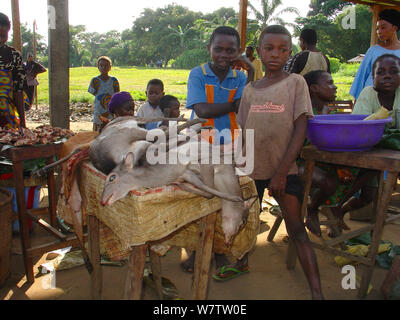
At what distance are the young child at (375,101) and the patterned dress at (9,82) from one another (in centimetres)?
335

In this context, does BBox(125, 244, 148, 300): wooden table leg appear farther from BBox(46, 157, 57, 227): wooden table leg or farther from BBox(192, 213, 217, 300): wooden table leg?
BBox(46, 157, 57, 227): wooden table leg

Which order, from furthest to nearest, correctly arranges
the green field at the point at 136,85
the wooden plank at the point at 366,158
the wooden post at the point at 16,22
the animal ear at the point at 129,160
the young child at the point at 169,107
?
the green field at the point at 136,85
the wooden post at the point at 16,22
the young child at the point at 169,107
the wooden plank at the point at 366,158
the animal ear at the point at 129,160

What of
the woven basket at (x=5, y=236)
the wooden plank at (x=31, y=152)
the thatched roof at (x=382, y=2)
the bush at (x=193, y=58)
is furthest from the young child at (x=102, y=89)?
the bush at (x=193, y=58)

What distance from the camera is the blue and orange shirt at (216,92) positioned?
2562mm

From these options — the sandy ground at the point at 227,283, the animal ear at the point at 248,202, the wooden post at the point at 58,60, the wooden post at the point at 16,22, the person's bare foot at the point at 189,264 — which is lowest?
the sandy ground at the point at 227,283

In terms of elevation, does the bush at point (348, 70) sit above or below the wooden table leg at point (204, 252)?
above

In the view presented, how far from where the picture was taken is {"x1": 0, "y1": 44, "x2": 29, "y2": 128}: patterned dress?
136 inches

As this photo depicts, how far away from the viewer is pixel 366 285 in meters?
2.35

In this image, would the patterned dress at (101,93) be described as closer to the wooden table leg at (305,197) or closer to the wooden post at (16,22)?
the wooden post at (16,22)

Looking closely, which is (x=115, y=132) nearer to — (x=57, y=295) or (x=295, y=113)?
(x=295, y=113)

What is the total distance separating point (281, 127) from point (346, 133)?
1.29ft

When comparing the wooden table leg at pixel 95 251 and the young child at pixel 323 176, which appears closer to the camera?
the wooden table leg at pixel 95 251

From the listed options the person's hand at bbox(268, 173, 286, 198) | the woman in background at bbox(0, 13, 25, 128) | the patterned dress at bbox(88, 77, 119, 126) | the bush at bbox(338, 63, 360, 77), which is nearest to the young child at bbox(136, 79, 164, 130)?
the woman in background at bbox(0, 13, 25, 128)
